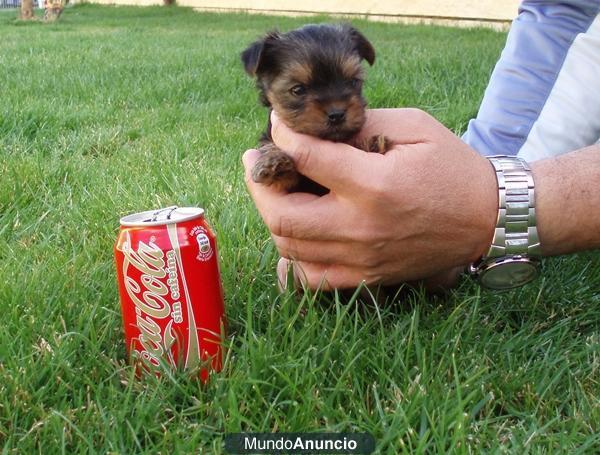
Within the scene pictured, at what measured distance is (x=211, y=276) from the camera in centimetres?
202

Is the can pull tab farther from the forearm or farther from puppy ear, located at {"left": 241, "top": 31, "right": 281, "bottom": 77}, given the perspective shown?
the forearm

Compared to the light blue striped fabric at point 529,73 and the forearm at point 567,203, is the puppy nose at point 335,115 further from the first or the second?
the light blue striped fabric at point 529,73

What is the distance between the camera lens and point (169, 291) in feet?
6.35

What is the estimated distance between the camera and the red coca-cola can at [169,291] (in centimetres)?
192

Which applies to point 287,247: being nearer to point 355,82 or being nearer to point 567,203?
point 355,82

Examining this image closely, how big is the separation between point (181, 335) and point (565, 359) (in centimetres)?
Result: 113

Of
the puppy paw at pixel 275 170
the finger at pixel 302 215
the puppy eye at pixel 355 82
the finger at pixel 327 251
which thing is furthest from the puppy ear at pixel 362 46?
the finger at pixel 327 251

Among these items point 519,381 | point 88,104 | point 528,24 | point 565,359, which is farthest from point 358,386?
point 88,104

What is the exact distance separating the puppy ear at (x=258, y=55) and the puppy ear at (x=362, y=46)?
11.6 inches

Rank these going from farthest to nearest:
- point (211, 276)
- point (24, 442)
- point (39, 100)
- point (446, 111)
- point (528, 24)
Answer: point (39, 100)
point (446, 111)
point (528, 24)
point (211, 276)
point (24, 442)

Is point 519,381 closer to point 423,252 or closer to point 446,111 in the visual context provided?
point 423,252

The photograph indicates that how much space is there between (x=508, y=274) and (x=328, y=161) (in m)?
0.69

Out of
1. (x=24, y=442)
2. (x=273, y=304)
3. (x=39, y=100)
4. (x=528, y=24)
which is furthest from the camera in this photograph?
(x=39, y=100)

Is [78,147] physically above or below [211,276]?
below
